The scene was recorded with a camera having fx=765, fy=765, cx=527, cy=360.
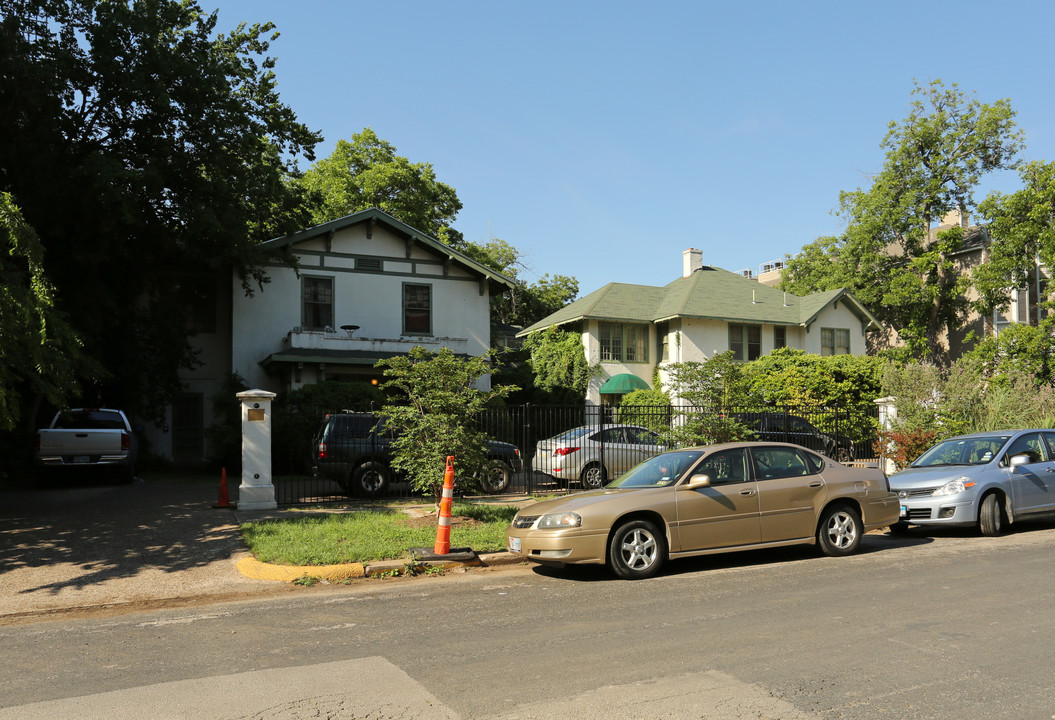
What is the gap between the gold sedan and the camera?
8328 mm

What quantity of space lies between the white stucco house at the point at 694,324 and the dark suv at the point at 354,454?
1665cm

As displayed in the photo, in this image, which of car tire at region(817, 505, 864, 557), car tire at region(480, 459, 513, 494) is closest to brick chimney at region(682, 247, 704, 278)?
car tire at region(480, 459, 513, 494)

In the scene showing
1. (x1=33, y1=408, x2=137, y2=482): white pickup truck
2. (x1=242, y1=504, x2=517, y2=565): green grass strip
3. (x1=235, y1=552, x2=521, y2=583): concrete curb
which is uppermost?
(x1=33, y1=408, x2=137, y2=482): white pickup truck

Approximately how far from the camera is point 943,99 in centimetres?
3669

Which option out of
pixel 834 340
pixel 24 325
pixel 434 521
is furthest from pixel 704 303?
pixel 24 325

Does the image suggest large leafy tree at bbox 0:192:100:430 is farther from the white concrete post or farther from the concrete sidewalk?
the white concrete post

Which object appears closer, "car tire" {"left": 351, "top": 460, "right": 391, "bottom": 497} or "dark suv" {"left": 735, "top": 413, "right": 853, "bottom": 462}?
"car tire" {"left": 351, "top": 460, "right": 391, "bottom": 497}

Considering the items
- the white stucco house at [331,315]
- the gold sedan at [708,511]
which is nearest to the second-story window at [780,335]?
the white stucco house at [331,315]

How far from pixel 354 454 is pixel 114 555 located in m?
5.61

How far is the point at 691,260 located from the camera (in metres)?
36.2

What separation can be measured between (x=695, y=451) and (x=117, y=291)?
1760 centimetres

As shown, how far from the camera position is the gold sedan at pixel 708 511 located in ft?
27.3

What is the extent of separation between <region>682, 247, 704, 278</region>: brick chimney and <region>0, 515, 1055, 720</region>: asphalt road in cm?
2854

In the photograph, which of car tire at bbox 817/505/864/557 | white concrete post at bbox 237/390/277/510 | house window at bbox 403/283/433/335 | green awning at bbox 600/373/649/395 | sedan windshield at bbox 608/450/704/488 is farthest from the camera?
green awning at bbox 600/373/649/395
